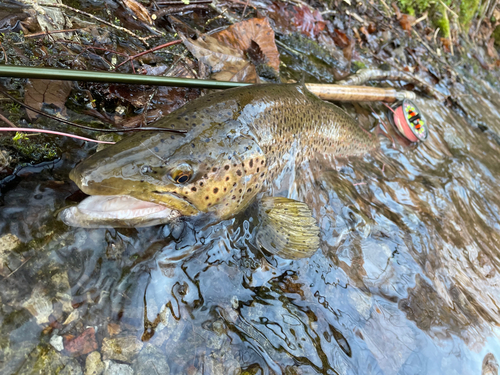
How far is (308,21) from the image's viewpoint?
530 centimetres

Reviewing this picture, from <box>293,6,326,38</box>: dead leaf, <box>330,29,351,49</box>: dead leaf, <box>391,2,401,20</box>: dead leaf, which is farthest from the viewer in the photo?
<box>391,2,401,20</box>: dead leaf

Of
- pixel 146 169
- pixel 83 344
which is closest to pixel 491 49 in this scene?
pixel 146 169

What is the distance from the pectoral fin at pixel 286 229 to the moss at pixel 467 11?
38.6 feet

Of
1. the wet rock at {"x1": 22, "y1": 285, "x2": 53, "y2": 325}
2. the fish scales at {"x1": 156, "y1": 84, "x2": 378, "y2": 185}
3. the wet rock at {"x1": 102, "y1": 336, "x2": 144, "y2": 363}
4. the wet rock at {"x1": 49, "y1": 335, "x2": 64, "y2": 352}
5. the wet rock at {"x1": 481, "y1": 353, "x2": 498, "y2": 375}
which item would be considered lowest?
the wet rock at {"x1": 102, "y1": 336, "x2": 144, "y2": 363}

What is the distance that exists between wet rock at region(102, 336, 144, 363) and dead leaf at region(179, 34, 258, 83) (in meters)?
2.62

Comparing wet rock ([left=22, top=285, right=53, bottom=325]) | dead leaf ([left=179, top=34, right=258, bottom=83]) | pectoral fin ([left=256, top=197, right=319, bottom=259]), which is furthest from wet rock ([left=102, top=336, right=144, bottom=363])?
dead leaf ([left=179, top=34, right=258, bottom=83])

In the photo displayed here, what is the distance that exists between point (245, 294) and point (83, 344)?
3.56 feet

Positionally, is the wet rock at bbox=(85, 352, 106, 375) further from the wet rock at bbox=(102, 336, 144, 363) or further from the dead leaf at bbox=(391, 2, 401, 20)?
the dead leaf at bbox=(391, 2, 401, 20)

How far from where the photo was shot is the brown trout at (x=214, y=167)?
1894 mm

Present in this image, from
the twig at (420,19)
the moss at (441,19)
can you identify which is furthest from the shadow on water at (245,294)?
the moss at (441,19)

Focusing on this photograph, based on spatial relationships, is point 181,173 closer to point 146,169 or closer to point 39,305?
point 146,169

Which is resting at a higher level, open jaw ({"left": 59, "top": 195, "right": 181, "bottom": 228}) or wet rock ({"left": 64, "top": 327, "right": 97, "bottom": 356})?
open jaw ({"left": 59, "top": 195, "right": 181, "bottom": 228})

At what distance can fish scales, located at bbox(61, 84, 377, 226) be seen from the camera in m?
1.88

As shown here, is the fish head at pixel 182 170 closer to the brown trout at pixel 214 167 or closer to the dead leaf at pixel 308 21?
the brown trout at pixel 214 167
